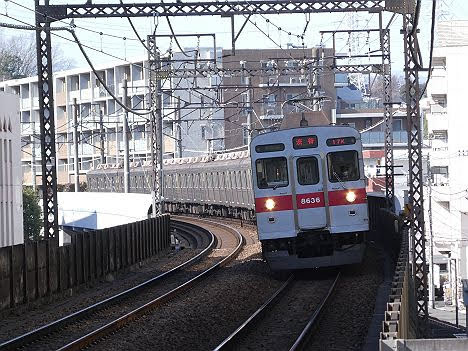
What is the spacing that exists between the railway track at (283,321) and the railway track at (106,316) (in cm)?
166

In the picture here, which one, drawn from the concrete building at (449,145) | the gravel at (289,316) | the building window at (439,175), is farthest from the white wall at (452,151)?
the gravel at (289,316)

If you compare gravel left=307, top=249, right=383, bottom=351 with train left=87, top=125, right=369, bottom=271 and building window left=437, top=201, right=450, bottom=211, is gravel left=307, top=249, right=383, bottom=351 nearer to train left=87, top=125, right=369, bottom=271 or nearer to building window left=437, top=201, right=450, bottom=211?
train left=87, top=125, right=369, bottom=271

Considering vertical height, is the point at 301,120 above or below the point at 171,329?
above

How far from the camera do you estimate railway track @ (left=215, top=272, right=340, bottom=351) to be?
12391 mm

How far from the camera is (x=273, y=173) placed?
19.0 meters

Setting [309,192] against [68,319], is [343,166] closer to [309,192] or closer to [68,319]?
[309,192]

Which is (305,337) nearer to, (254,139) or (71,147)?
(254,139)

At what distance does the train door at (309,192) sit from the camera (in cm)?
1884

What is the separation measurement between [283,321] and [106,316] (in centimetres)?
265

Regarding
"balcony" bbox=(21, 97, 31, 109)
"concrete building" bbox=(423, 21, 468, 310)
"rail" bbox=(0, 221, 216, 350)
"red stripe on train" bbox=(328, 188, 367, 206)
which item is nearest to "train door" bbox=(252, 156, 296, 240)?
"red stripe on train" bbox=(328, 188, 367, 206)

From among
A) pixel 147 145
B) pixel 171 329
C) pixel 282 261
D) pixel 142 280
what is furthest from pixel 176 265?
pixel 147 145

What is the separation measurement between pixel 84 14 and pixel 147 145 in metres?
45.0

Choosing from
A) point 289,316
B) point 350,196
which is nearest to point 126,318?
point 289,316

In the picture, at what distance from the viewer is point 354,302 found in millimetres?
16422
